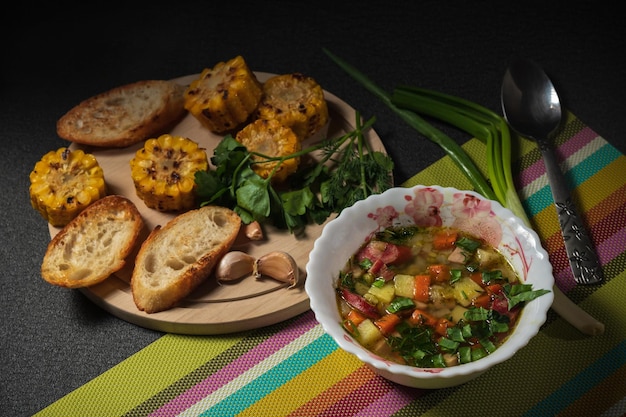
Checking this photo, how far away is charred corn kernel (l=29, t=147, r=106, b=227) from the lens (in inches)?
142

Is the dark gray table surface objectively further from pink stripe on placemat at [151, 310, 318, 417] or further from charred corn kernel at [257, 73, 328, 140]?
pink stripe on placemat at [151, 310, 318, 417]

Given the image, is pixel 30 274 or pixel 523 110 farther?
pixel 523 110

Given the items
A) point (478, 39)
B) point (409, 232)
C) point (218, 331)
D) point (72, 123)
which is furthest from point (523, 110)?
point (72, 123)

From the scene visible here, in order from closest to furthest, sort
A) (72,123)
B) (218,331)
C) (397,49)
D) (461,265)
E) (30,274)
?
1. (461,265)
2. (218,331)
3. (30,274)
4. (72,123)
5. (397,49)

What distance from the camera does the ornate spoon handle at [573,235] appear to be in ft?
11.2

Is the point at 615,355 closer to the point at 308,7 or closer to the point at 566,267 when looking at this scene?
the point at 566,267

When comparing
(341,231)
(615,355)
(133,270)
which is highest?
(341,231)

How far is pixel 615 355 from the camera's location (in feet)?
10.4

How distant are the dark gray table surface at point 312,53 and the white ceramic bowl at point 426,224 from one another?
75 cm

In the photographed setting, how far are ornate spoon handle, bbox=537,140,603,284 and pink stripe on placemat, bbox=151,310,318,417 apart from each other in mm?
1142

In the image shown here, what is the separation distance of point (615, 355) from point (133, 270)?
79.1 inches

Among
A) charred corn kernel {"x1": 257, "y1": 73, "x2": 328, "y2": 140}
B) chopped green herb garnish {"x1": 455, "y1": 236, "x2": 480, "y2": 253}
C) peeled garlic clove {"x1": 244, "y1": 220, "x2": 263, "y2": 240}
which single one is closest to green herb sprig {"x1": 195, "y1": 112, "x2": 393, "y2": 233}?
peeled garlic clove {"x1": 244, "y1": 220, "x2": 263, "y2": 240}

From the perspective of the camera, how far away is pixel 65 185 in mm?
3689

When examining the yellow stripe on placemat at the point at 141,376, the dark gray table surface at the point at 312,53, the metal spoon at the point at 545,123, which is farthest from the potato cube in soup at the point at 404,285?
the dark gray table surface at the point at 312,53
